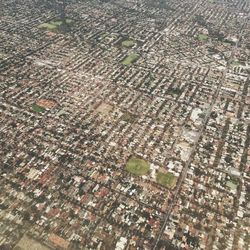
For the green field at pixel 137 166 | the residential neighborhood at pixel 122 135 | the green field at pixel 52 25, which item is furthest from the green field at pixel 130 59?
the green field at pixel 137 166

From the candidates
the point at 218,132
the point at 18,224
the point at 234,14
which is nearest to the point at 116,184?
the point at 18,224

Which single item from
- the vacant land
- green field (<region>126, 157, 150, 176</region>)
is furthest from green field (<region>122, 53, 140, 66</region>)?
the vacant land

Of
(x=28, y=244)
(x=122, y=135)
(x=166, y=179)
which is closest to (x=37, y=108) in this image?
(x=122, y=135)

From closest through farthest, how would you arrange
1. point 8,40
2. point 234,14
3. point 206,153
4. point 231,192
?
1. point 231,192
2. point 206,153
3. point 8,40
4. point 234,14

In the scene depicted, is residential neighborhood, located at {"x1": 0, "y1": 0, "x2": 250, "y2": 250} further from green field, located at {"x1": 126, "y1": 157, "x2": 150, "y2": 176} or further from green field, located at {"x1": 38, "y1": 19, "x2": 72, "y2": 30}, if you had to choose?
green field, located at {"x1": 38, "y1": 19, "x2": 72, "y2": 30}

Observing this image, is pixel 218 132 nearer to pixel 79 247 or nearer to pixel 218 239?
pixel 218 239

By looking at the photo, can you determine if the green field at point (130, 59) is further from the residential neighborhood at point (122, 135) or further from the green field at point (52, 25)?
the green field at point (52, 25)

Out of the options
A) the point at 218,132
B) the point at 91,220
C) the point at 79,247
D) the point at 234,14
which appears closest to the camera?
the point at 79,247
